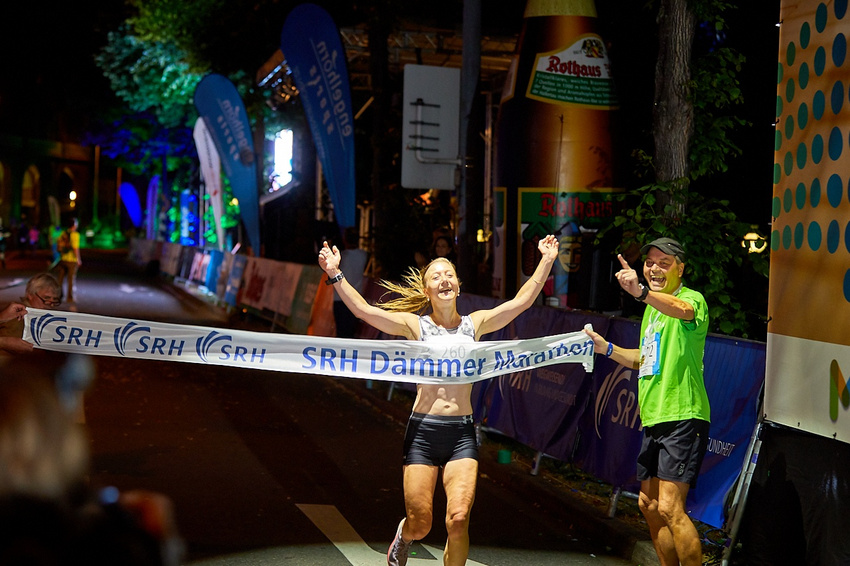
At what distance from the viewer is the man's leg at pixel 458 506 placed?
525 centimetres

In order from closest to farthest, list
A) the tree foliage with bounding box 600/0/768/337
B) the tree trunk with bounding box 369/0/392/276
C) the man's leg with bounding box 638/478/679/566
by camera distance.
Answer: the man's leg with bounding box 638/478/679/566 < the tree foliage with bounding box 600/0/768/337 < the tree trunk with bounding box 369/0/392/276

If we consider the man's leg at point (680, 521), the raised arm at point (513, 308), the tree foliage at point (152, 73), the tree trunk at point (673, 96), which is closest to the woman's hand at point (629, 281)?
the raised arm at point (513, 308)

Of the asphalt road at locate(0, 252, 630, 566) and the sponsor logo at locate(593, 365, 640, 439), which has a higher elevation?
the sponsor logo at locate(593, 365, 640, 439)

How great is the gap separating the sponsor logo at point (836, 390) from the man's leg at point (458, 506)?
6.50 ft

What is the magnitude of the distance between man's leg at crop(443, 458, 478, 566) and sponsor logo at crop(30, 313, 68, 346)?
2.96m

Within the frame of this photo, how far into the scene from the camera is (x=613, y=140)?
45.0 feet

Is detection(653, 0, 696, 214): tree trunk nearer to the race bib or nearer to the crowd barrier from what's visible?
the crowd barrier

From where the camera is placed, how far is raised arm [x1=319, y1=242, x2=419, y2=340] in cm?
580

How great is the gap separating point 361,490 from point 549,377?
206 cm

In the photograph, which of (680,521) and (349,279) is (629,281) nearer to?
(680,521)

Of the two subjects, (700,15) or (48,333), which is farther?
(700,15)

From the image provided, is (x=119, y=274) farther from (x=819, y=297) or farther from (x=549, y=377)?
(x=819, y=297)

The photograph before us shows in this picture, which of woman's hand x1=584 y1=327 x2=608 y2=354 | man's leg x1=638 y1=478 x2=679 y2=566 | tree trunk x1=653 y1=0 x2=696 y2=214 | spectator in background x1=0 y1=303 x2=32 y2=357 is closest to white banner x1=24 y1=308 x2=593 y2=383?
spectator in background x1=0 y1=303 x2=32 y2=357

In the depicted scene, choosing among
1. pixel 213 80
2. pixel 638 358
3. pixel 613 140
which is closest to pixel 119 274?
pixel 213 80
